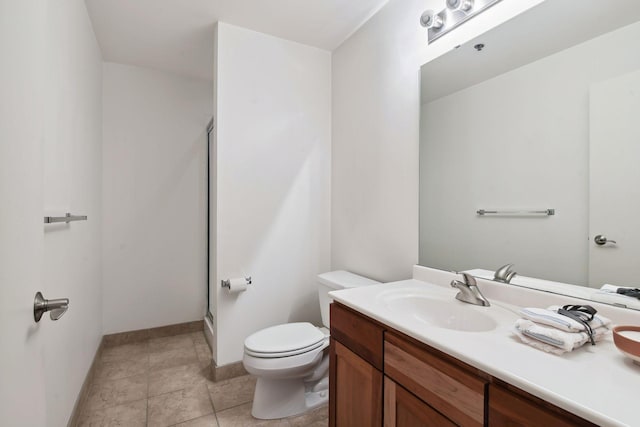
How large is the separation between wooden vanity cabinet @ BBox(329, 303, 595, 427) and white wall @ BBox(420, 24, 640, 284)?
1.99ft

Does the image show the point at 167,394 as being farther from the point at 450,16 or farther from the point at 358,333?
the point at 450,16

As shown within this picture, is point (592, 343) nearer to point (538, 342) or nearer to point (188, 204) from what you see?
point (538, 342)

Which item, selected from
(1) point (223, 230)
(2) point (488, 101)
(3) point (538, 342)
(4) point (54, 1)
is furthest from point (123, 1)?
(3) point (538, 342)

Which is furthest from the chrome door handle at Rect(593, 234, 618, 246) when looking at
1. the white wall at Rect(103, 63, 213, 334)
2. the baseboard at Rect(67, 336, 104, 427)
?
the white wall at Rect(103, 63, 213, 334)

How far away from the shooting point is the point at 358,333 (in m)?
1.24

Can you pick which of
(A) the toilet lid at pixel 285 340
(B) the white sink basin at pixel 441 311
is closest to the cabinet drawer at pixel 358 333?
(B) the white sink basin at pixel 441 311

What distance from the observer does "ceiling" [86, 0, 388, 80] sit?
191 centimetres

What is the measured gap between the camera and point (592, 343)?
0.85 metres

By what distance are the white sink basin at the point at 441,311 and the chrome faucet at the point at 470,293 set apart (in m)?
0.02

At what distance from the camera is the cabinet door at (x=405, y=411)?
891 mm

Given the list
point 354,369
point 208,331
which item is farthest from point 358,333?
point 208,331

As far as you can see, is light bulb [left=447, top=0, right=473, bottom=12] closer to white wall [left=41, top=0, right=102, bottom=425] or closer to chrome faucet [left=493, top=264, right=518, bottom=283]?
chrome faucet [left=493, top=264, right=518, bottom=283]

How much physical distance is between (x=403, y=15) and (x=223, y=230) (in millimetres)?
1741

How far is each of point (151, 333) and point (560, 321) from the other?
3042mm
